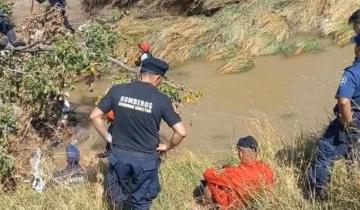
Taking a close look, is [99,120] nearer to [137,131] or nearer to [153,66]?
[137,131]

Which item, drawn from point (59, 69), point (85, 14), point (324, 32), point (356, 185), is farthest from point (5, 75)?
point (85, 14)

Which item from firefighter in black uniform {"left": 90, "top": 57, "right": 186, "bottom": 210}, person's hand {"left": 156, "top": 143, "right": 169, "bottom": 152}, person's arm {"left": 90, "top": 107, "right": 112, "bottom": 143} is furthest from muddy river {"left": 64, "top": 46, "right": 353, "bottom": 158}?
person's arm {"left": 90, "top": 107, "right": 112, "bottom": 143}

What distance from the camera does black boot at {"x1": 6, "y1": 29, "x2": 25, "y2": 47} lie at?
8867 mm

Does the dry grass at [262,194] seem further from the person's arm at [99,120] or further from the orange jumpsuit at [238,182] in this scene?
the person's arm at [99,120]

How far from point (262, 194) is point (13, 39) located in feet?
19.0

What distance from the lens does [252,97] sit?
445 inches

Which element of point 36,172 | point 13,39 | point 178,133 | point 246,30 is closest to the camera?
point 178,133

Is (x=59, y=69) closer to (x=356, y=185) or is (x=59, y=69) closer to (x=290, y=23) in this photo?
(x=356, y=185)

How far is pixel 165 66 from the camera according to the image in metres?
5.37

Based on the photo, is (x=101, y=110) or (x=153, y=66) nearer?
(x=153, y=66)

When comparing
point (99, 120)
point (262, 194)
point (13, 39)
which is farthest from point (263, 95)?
point (99, 120)

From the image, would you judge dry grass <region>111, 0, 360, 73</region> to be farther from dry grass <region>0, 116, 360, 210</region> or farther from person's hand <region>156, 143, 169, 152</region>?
person's hand <region>156, 143, 169, 152</region>

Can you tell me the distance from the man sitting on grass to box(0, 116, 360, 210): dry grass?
0.11 meters

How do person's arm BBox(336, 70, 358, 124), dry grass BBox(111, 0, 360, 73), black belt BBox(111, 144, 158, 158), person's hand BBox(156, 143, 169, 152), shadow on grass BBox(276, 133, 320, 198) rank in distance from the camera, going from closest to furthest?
1. person's arm BBox(336, 70, 358, 124)
2. black belt BBox(111, 144, 158, 158)
3. person's hand BBox(156, 143, 169, 152)
4. shadow on grass BBox(276, 133, 320, 198)
5. dry grass BBox(111, 0, 360, 73)
